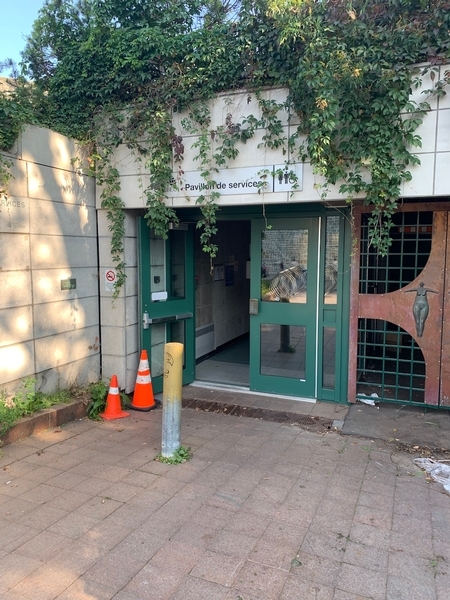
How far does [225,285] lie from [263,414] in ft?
13.2

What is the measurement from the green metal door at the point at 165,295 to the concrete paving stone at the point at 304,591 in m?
3.68

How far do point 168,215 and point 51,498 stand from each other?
3.23m

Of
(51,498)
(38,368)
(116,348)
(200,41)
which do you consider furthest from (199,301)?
(51,498)

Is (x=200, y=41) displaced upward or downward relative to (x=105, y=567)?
upward

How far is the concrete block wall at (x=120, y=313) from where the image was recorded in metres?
5.65

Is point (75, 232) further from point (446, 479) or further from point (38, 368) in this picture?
point (446, 479)

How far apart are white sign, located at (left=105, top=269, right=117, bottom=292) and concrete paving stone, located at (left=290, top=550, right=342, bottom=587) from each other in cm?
Result: 379

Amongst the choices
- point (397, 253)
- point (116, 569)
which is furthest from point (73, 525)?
point (397, 253)

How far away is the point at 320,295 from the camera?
5551 mm

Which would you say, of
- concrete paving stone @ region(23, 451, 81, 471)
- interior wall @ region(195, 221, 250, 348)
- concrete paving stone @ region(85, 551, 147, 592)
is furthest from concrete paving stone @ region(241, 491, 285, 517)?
interior wall @ region(195, 221, 250, 348)

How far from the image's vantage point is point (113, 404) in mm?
5230

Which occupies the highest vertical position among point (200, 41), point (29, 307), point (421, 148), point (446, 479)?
point (200, 41)

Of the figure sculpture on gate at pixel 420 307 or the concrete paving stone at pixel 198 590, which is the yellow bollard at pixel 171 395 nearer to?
the concrete paving stone at pixel 198 590

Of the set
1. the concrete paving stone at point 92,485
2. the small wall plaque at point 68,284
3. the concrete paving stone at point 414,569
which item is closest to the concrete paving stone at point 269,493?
the concrete paving stone at point 414,569
